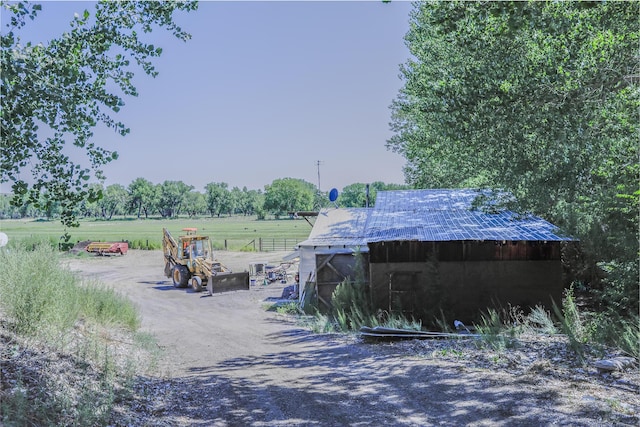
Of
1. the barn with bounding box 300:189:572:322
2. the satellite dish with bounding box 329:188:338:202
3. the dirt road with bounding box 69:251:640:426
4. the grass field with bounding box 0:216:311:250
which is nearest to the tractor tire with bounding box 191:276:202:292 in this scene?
the grass field with bounding box 0:216:311:250

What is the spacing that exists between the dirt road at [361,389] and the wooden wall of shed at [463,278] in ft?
12.1

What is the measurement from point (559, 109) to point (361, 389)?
20.3ft

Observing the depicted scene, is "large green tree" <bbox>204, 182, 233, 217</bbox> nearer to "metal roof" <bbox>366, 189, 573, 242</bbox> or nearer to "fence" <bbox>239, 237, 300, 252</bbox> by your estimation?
"fence" <bbox>239, 237, 300, 252</bbox>

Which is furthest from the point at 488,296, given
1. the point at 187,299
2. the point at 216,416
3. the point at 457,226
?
the point at 187,299

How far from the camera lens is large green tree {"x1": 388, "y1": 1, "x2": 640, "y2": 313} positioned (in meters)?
8.00

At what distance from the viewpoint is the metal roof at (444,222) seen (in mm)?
13109

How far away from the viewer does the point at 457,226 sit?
47.0 feet

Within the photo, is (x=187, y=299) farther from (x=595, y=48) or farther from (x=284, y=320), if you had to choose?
(x=595, y=48)

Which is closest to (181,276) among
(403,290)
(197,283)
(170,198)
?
(197,283)

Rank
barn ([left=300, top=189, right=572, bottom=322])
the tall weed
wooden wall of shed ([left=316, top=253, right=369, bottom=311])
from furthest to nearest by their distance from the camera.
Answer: wooden wall of shed ([left=316, top=253, right=369, bottom=311]) → barn ([left=300, top=189, right=572, bottom=322]) → the tall weed

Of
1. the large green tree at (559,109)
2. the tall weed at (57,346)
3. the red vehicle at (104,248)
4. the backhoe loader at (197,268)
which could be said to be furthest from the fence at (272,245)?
the large green tree at (559,109)

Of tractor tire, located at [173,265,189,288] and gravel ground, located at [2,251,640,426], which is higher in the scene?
gravel ground, located at [2,251,640,426]

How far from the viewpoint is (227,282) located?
23312 mm

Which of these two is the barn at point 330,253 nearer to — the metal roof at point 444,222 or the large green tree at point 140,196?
the metal roof at point 444,222
